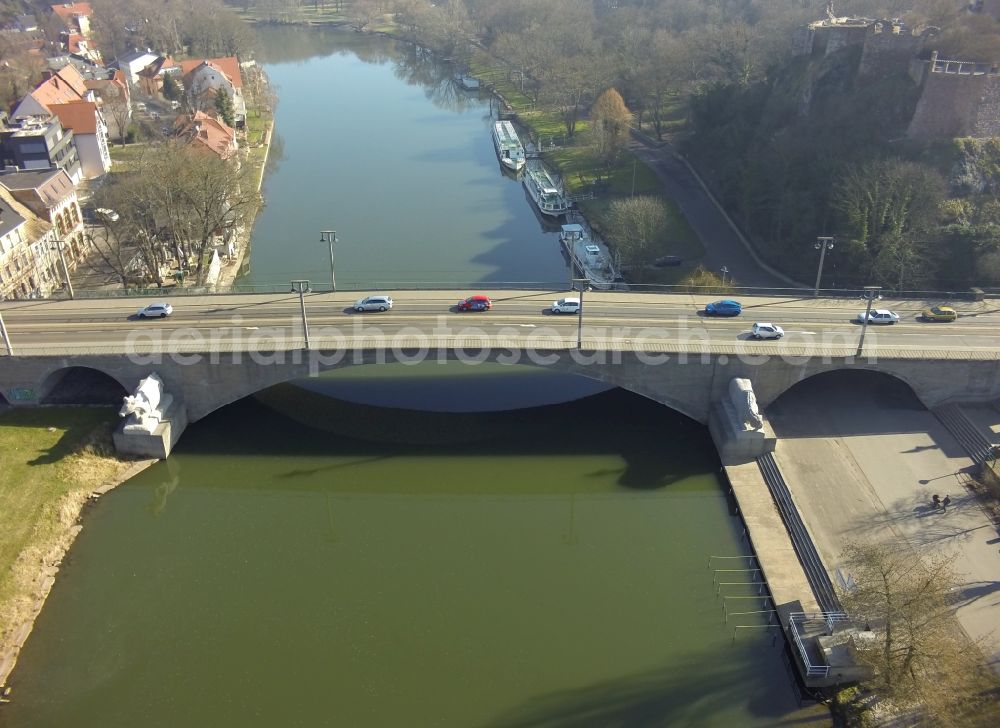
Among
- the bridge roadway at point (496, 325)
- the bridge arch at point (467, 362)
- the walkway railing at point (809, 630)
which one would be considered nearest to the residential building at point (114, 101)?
the bridge roadway at point (496, 325)

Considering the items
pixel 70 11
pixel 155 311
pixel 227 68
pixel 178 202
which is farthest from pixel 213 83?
pixel 70 11

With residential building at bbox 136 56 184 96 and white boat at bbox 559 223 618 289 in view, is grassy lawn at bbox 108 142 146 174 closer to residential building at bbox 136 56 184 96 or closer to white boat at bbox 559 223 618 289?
residential building at bbox 136 56 184 96

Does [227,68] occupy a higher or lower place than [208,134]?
higher

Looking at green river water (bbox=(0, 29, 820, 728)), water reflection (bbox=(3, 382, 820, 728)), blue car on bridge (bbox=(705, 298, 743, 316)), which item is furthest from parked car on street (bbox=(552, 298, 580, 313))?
blue car on bridge (bbox=(705, 298, 743, 316))

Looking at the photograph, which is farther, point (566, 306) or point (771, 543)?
point (566, 306)

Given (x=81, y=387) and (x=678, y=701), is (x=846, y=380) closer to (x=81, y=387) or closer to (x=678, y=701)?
(x=678, y=701)

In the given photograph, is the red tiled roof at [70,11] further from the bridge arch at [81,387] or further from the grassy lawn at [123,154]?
the bridge arch at [81,387]
